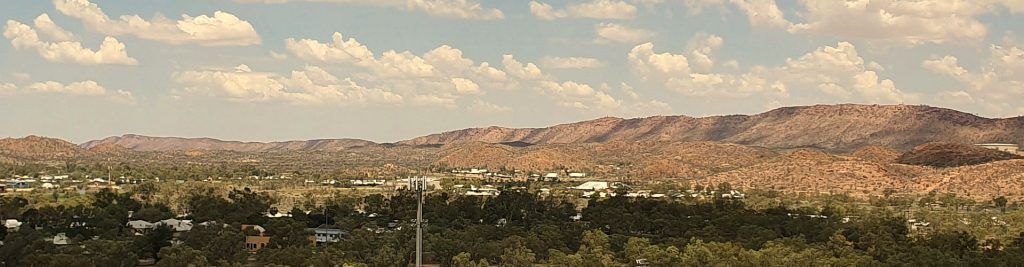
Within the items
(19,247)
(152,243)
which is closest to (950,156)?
(152,243)

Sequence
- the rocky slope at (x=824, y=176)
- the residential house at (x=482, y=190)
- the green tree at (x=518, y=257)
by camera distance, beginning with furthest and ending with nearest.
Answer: the rocky slope at (x=824, y=176)
the residential house at (x=482, y=190)
the green tree at (x=518, y=257)


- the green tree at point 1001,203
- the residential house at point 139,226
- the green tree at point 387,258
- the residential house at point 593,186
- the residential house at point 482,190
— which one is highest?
the residential house at point 593,186

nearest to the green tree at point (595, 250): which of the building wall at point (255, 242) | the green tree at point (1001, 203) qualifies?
the building wall at point (255, 242)

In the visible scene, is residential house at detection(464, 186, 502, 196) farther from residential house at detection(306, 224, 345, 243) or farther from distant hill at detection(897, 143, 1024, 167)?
distant hill at detection(897, 143, 1024, 167)

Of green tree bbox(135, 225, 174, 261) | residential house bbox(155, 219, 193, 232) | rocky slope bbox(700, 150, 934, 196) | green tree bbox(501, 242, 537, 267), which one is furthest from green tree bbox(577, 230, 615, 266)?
rocky slope bbox(700, 150, 934, 196)

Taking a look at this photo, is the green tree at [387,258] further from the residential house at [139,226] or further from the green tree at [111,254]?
the residential house at [139,226]

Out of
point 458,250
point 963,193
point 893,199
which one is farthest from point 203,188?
point 963,193

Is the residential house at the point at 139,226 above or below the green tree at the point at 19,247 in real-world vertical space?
above

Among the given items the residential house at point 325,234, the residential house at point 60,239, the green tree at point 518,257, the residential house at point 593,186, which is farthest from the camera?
the residential house at point 593,186
